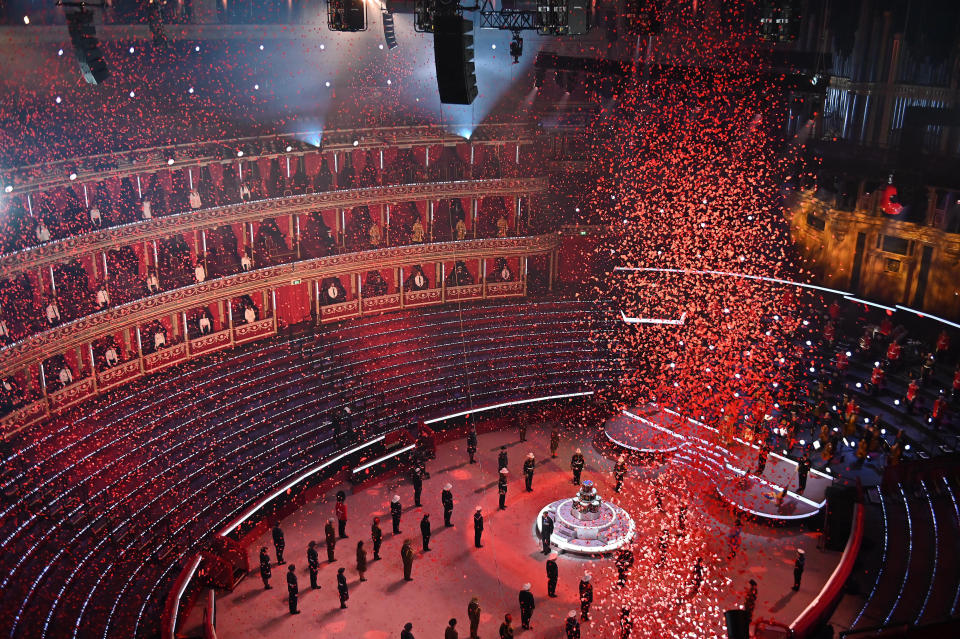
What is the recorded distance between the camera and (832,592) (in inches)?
821

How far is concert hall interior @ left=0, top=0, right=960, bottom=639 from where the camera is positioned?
22.1 metres

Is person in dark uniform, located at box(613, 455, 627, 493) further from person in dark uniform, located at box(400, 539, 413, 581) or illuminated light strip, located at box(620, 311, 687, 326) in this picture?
illuminated light strip, located at box(620, 311, 687, 326)

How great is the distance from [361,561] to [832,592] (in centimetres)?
1213

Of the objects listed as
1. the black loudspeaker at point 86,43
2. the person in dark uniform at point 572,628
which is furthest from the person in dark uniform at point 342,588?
the black loudspeaker at point 86,43

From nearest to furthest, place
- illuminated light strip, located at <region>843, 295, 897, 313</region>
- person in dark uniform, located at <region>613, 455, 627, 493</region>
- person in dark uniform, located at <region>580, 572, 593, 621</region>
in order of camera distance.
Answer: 1. person in dark uniform, located at <region>580, 572, 593, 621</region>
2. person in dark uniform, located at <region>613, 455, 627, 493</region>
3. illuminated light strip, located at <region>843, 295, 897, 313</region>

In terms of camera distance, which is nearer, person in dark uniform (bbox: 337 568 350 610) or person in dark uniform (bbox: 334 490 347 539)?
person in dark uniform (bbox: 337 568 350 610)

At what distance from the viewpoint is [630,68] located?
26.1 metres

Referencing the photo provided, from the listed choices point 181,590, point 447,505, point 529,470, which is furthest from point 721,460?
point 181,590

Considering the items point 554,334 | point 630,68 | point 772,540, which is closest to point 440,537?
point 772,540

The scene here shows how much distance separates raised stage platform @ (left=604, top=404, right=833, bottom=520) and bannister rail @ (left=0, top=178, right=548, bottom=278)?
11.9 metres

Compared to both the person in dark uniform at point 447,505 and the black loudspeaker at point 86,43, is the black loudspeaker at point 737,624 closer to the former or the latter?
the person in dark uniform at point 447,505

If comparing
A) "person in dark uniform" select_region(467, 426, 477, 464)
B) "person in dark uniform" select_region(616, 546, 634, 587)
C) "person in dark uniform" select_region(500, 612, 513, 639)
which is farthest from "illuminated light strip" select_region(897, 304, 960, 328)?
"person in dark uniform" select_region(500, 612, 513, 639)

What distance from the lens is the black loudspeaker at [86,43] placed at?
1894 centimetres

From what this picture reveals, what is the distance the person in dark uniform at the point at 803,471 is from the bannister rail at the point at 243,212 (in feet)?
55.5
